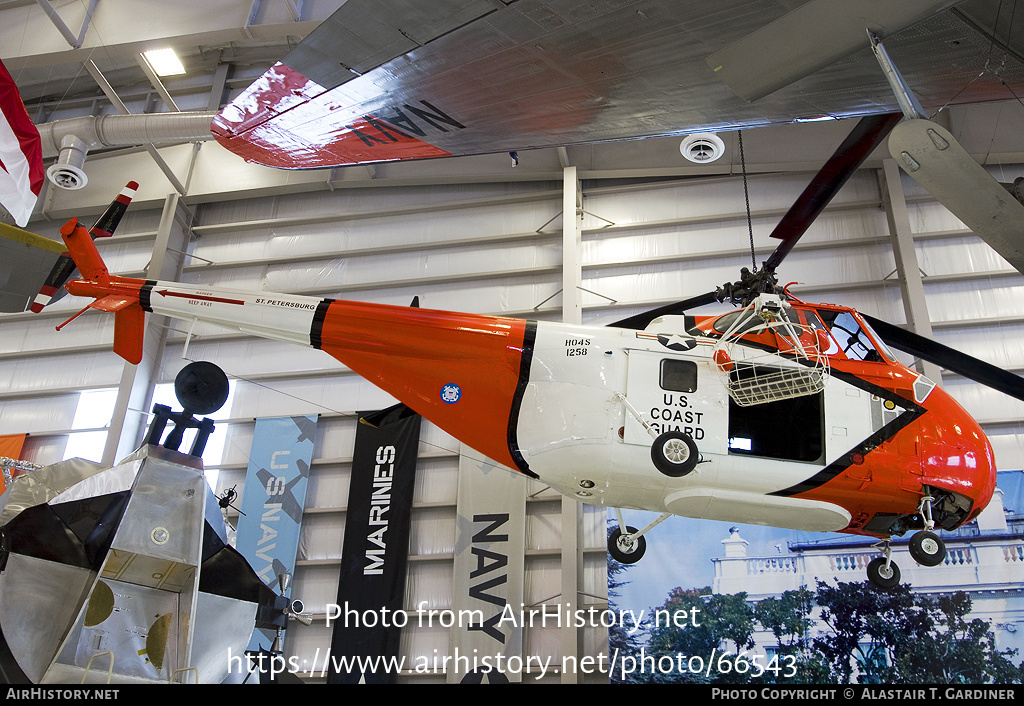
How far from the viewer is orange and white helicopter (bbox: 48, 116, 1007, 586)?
587cm

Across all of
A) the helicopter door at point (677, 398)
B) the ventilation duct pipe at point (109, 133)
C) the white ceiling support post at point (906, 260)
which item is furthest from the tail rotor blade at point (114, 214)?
the white ceiling support post at point (906, 260)

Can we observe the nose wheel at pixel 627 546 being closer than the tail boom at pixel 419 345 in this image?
No

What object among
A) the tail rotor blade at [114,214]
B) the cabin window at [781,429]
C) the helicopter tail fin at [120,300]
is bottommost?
the cabin window at [781,429]

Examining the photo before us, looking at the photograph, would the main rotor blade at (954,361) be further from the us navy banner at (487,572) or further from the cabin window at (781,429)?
the us navy banner at (487,572)

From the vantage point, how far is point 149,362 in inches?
562

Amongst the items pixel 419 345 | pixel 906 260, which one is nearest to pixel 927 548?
pixel 419 345

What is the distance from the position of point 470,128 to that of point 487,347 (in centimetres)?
226

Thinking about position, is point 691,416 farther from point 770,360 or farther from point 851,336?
point 851,336

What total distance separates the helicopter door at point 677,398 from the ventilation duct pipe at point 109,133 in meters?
10.4

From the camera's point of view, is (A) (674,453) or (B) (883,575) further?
(B) (883,575)

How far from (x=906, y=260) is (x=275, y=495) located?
38.2ft

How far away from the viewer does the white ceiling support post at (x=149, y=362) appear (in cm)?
1348

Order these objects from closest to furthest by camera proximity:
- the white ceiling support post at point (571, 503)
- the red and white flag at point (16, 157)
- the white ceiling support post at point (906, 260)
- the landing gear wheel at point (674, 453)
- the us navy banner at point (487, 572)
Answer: the landing gear wheel at point (674, 453)
the red and white flag at point (16, 157)
the white ceiling support post at point (571, 503)
the us navy banner at point (487, 572)
the white ceiling support post at point (906, 260)

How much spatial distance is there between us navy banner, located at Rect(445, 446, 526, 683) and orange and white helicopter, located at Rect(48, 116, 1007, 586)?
5033 millimetres
